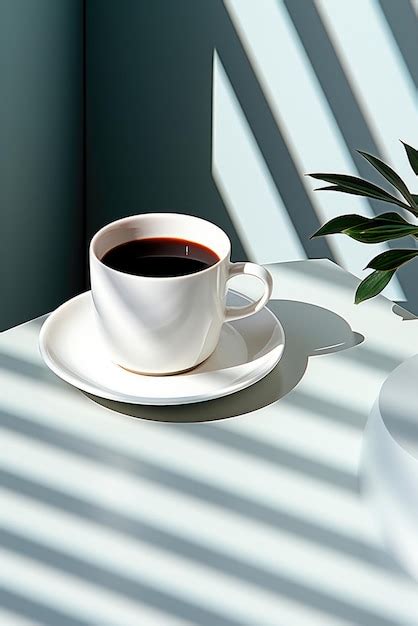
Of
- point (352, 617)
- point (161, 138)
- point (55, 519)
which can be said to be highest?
point (161, 138)

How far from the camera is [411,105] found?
126cm

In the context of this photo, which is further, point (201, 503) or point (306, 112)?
point (306, 112)

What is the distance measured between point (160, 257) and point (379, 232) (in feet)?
0.69

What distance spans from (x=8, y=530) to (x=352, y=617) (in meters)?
0.22

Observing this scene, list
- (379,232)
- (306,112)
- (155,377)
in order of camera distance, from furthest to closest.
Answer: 1. (306,112)
2. (155,377)
3. (379,232)

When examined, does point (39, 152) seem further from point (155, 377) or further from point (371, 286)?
point (371, 286)

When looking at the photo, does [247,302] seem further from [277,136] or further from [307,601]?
[277,136]

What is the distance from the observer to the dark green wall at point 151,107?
135cm

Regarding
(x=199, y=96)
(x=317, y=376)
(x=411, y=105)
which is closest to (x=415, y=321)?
(x=317, y=376)

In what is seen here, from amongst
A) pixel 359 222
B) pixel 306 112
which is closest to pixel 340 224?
pixel 359 222

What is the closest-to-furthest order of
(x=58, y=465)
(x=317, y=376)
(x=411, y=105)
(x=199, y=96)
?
(x=58, y=465)
(x=317, y=376)
(x=411, y=105)
(x=199, y=96)

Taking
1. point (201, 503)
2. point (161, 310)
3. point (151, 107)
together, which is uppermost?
point (151, 107)

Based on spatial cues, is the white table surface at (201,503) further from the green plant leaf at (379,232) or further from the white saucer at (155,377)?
the green plant leaf at (379,232)

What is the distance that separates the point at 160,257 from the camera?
772 mm
